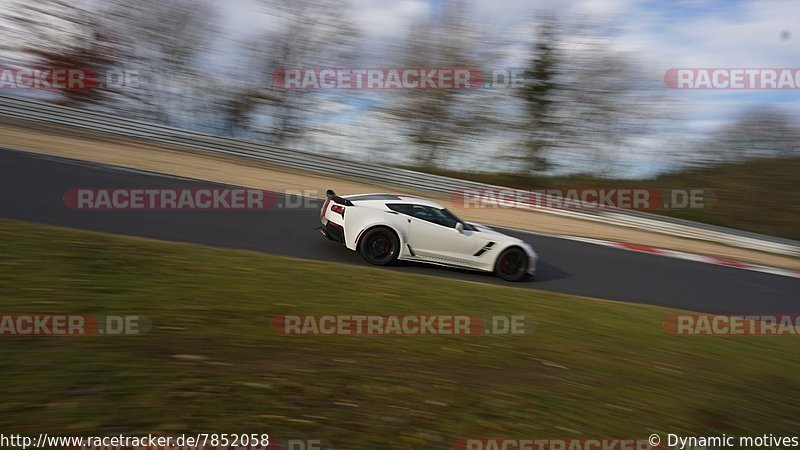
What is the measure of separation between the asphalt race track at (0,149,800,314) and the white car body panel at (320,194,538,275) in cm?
27

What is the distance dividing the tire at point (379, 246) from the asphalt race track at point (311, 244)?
0.23 meters

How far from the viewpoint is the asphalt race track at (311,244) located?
30.0ft

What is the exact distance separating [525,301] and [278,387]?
4.68 m

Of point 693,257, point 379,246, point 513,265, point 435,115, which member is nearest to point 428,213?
point 379,246

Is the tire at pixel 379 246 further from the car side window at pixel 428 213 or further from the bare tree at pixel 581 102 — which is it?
the bare tree at pixel 581 102

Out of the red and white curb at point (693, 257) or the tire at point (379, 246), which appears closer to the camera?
the tire at point (379, 246)

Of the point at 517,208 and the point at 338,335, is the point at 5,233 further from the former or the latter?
the point at 517,208

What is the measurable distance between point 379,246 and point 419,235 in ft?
2.09

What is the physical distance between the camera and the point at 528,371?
5.29 meters

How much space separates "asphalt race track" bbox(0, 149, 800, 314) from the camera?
9133mm

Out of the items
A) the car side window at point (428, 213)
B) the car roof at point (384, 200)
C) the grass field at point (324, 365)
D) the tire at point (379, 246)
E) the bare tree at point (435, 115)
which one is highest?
the bare tree at point (435, 115)

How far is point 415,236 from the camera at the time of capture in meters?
9.18

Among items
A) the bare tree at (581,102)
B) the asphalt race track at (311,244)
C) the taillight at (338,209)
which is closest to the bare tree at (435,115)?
the bare tree at (581,102)

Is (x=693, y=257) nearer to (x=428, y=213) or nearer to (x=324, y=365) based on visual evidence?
(x=428, y=213)
